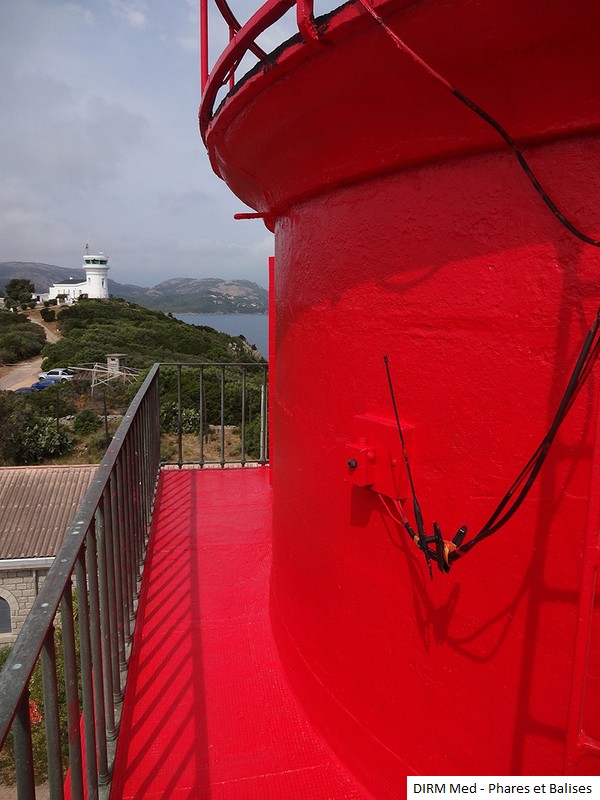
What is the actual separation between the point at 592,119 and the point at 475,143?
0.30 metres

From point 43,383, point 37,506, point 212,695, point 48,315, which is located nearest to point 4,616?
point 37,506

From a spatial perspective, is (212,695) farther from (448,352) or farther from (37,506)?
(37,506)

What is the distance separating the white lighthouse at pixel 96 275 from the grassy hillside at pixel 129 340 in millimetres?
37066

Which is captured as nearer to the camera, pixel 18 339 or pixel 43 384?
pixel 43 384

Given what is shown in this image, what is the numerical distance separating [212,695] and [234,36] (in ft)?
9.48

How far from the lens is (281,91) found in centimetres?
180

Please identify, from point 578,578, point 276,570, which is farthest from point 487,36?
point 276,570

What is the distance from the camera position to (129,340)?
171ft

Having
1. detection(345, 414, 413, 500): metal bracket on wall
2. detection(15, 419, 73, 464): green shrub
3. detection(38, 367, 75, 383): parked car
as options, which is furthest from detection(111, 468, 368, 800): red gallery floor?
detection(38, 367, 75, 383): parked car

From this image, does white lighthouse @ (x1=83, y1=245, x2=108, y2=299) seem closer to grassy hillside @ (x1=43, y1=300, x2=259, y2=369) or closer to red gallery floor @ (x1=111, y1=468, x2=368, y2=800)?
grassy hillside @ (x1=43, y1=300, x2=259, y2=369)

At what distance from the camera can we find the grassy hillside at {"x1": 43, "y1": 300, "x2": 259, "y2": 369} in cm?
4800

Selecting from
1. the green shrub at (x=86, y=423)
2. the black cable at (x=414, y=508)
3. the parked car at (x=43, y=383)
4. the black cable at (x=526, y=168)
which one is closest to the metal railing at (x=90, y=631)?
the black cable at (x=414, y=508)

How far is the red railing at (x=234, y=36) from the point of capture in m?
1.50

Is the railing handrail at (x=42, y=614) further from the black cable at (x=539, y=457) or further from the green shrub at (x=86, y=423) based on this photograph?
the green shrub at (x=86, y=423)
